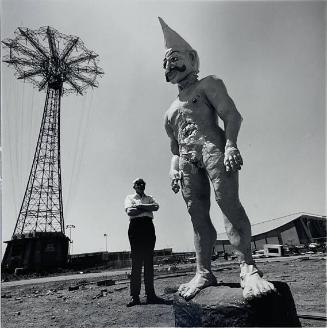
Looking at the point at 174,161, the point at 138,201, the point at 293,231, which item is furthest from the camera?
the point at 293,231

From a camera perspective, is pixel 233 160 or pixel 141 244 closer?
pixel 233 160

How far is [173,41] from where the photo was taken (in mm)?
3201

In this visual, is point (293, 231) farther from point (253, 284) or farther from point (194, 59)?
point (253, 284)

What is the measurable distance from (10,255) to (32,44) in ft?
47.5

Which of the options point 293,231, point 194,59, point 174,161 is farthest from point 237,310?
point 293,231

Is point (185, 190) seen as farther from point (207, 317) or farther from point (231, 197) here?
point (207, 317)

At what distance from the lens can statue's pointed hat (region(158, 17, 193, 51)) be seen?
3.19 m

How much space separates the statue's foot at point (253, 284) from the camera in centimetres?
223

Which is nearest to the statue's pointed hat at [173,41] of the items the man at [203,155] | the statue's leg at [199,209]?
the man at [203,155]

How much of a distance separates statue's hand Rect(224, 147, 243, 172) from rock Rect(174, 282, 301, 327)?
3.11 ft

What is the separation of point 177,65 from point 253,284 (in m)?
2.10

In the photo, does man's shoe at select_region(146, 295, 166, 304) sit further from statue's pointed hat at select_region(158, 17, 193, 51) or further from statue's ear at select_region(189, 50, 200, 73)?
statue's pointed hat at select_region(158, 17, 193, 51)

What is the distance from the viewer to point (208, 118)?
2928mm

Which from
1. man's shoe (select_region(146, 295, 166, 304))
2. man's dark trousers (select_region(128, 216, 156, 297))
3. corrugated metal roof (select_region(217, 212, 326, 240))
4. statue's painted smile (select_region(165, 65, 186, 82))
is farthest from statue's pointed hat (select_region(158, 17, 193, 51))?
corrugated metal roof (select_region(217, 212, 326, 240))
